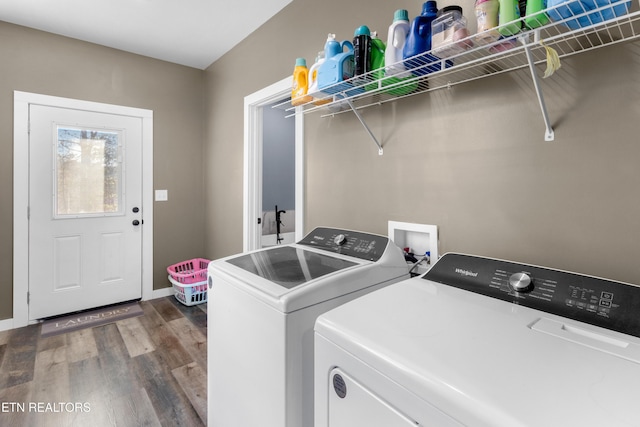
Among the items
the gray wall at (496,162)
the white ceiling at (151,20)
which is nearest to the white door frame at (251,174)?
the white ceiling at (151,20)

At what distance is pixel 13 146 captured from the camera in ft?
8.89

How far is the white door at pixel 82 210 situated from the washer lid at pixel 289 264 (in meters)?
2.30

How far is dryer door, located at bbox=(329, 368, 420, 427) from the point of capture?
682 mm

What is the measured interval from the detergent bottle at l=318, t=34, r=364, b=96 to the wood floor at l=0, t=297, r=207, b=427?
1.79m

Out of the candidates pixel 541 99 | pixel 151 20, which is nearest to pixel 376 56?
pixel 541 99

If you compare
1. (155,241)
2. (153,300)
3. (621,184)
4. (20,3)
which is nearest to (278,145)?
(155,241)

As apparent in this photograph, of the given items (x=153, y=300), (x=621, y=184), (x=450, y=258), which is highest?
(x=621, y=184)

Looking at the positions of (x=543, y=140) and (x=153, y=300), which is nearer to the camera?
(x=543, y=140)

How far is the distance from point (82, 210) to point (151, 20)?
1773 millimetres

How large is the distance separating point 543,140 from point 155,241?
11.2ft

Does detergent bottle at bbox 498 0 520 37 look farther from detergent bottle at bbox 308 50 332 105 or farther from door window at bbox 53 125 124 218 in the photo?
door window at bbox 53 125 124 218

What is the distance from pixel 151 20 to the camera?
2.59 metres

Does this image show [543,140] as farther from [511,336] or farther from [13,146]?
[13,146]

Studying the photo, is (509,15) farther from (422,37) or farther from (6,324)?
(6,324)
